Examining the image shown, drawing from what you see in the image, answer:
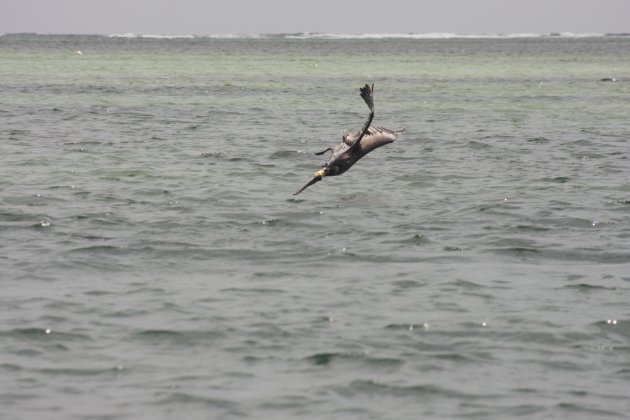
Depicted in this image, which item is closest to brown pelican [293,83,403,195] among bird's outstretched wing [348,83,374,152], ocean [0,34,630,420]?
bird's outstretched wing [348,83,374,152]

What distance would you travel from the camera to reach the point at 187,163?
22.4 m

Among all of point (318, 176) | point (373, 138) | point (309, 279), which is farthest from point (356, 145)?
point (309, 279)

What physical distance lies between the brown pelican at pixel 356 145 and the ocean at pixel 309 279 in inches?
44.1

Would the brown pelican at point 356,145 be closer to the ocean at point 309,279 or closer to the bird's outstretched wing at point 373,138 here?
the bird's outstretched wing at point 373,138

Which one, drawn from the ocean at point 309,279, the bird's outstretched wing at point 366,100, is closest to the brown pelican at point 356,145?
the bird's outstretched wing at point 366,100

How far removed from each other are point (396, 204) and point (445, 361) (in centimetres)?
754

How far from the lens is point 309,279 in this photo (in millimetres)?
12836

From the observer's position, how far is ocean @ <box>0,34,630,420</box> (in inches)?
371

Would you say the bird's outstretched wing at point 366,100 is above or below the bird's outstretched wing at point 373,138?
above

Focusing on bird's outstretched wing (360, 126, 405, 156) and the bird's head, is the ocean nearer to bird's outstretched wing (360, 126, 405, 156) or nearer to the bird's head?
the bird's head

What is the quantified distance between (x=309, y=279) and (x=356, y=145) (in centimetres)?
146

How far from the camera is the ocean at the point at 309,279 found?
9414 mm

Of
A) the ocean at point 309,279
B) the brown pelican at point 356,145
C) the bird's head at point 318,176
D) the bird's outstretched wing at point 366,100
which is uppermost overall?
the bird's outstretched wing at point 366,100

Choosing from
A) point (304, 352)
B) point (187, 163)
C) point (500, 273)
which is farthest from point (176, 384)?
point (187, 163)
